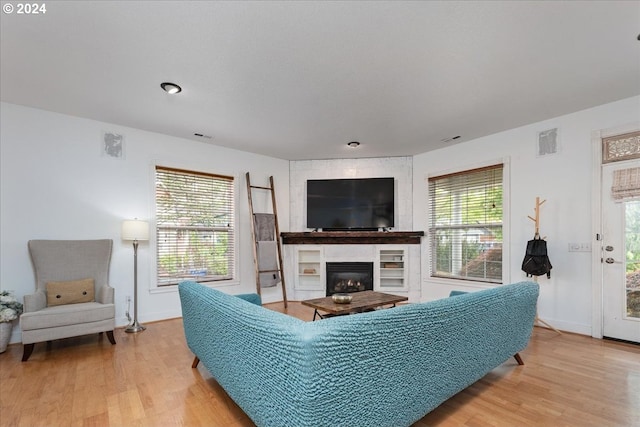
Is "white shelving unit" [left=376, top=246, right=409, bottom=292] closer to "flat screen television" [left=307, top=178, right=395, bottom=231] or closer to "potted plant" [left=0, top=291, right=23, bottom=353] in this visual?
"flat screen television" [left=307, top=178, right=395, bottom=231]

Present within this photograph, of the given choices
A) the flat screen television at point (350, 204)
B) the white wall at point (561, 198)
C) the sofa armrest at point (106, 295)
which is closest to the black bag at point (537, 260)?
the white wall at point (561, 198)

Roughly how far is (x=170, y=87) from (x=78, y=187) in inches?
74.6

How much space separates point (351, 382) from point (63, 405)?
82.1 inches

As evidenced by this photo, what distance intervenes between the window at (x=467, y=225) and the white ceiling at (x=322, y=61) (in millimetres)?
993

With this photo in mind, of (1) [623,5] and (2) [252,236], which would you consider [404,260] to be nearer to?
(2) [252,236]

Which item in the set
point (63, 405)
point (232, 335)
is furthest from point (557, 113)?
point (63, 405)

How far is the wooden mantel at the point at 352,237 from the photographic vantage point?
5.14 metres

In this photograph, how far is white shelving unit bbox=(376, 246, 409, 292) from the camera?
5246mm

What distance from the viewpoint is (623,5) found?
1860 mm

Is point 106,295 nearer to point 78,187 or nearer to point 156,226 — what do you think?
point 156,226

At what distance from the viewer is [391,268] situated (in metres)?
5.32

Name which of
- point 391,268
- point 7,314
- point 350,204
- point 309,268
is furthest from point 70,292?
point 391,268

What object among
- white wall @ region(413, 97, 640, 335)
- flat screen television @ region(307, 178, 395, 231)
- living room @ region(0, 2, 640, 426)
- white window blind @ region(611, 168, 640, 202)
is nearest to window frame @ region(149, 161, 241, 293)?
living room @ region(0, 2, 640, 426)

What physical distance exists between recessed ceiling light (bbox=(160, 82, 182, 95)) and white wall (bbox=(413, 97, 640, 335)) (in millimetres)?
4013
